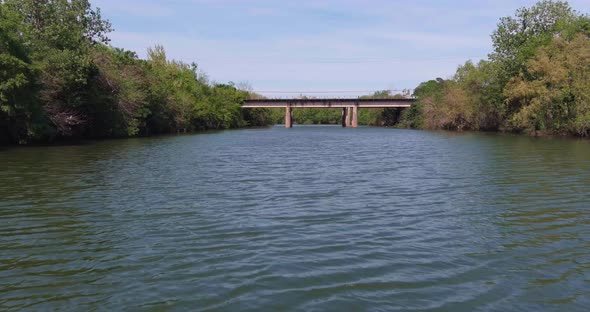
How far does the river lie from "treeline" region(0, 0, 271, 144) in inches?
773

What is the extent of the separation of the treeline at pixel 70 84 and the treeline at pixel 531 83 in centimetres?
4814

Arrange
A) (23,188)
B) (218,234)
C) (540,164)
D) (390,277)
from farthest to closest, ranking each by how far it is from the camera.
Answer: (540,164) < (23,188) < (218,234) < (390,277)

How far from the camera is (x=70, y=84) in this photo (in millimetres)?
45875

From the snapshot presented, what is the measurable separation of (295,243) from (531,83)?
58.2 m

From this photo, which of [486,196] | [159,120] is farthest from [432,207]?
[159,120]

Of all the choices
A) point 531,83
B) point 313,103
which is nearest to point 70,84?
point 531,83

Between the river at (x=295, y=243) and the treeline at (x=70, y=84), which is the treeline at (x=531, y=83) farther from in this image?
the treeline at (x=70, y=84)

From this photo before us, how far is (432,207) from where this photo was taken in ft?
48.1

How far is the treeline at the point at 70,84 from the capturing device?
36.3m

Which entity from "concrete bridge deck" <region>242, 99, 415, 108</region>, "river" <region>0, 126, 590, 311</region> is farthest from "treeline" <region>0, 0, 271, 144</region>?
"concrete bridge deck" <region>242, 99, 415, 108</region>

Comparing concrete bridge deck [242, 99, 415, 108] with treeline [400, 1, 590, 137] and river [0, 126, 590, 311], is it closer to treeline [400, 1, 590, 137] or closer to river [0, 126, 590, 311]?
treeline [400, 1, 590, 137]

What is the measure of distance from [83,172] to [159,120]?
50549 mm

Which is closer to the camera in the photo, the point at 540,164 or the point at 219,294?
the point at 219,294

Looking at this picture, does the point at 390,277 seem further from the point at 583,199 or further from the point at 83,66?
the point at 83,66
